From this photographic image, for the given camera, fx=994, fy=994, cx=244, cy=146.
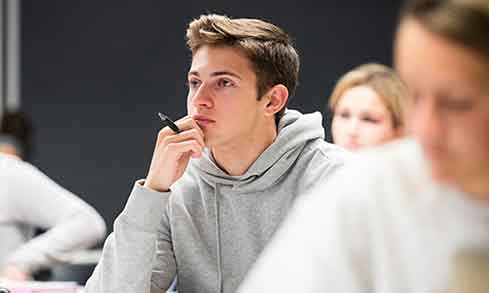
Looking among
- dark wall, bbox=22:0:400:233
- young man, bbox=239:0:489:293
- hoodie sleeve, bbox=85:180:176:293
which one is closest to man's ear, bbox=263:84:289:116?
hoodie sleeve, bbox=85:180:176:293

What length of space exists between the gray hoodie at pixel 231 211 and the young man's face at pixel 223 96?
0.25 ft

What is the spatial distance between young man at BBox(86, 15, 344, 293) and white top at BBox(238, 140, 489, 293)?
0.97 meters

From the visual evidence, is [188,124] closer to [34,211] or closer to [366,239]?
[366,239]

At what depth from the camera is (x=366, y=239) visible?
39.8 inches

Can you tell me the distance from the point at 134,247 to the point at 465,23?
1.19 m

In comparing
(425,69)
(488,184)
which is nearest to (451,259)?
(488,184)

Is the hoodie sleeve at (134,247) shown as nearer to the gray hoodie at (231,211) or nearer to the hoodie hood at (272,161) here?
the gray hoodie at (231,211)

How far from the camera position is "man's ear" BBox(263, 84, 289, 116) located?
2.31 metres

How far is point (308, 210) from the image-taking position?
1.03 meters

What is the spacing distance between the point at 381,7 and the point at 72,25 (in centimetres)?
193

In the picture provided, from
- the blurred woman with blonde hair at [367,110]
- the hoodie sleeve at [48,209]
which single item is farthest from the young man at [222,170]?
the hoodie sleeve at [48,209]

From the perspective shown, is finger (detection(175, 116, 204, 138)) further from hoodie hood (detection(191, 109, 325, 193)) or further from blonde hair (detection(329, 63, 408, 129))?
blonde hair (detection(329, 63, 408, 129))

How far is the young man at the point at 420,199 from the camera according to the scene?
2.89 ft

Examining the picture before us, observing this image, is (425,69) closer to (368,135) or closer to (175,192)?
(175,192)
